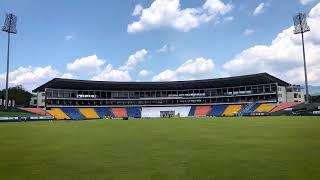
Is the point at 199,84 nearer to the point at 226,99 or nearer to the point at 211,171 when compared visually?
Answer: the point at 226,99

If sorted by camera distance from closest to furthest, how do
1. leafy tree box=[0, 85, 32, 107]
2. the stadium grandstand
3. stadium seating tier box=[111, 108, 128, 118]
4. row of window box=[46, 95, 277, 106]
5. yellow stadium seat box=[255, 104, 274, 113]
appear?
1. yellow stadium seat box=[255, 104, 274, 113]
2. the stadium grandstand
3. row of window box=[46, 95, 277, 106]
4. stadium seating tier box=[111, 108, 128, 118]
5. leafy tree box=[0, 85, 32, 107]

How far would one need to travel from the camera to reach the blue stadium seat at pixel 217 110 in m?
123

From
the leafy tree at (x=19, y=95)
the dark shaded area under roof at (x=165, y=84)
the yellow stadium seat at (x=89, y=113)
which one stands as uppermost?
the dark shaded area under roof at (x=165, y=84)

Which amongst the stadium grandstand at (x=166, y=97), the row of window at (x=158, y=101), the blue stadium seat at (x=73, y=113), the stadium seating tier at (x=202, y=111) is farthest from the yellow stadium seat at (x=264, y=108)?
the blue stadium seat at (x=73, y=113)

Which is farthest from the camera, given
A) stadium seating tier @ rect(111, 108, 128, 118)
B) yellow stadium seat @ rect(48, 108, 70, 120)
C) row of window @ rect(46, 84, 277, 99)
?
stadium seating tier @ rect(111, 108, 128, 118)

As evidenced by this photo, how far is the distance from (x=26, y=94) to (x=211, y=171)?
510 feet

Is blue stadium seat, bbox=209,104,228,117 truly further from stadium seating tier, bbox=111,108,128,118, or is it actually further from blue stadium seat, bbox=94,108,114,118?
blue stadium seat, bbox=94,108,114,118

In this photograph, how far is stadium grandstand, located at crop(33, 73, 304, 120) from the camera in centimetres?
12012

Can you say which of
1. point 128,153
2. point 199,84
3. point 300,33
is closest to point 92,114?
point 199,84

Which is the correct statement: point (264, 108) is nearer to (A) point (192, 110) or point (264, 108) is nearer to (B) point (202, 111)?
(B) point (202, 111)

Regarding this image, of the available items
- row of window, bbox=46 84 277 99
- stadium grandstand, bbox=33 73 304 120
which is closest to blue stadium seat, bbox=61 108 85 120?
stadium grandstand, bbox=33 73 304 120

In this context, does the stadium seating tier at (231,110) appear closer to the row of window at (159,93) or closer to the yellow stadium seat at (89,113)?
the row of window at (159,93)

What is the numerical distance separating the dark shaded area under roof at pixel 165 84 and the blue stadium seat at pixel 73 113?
942 centimetres

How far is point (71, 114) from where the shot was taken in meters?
120
